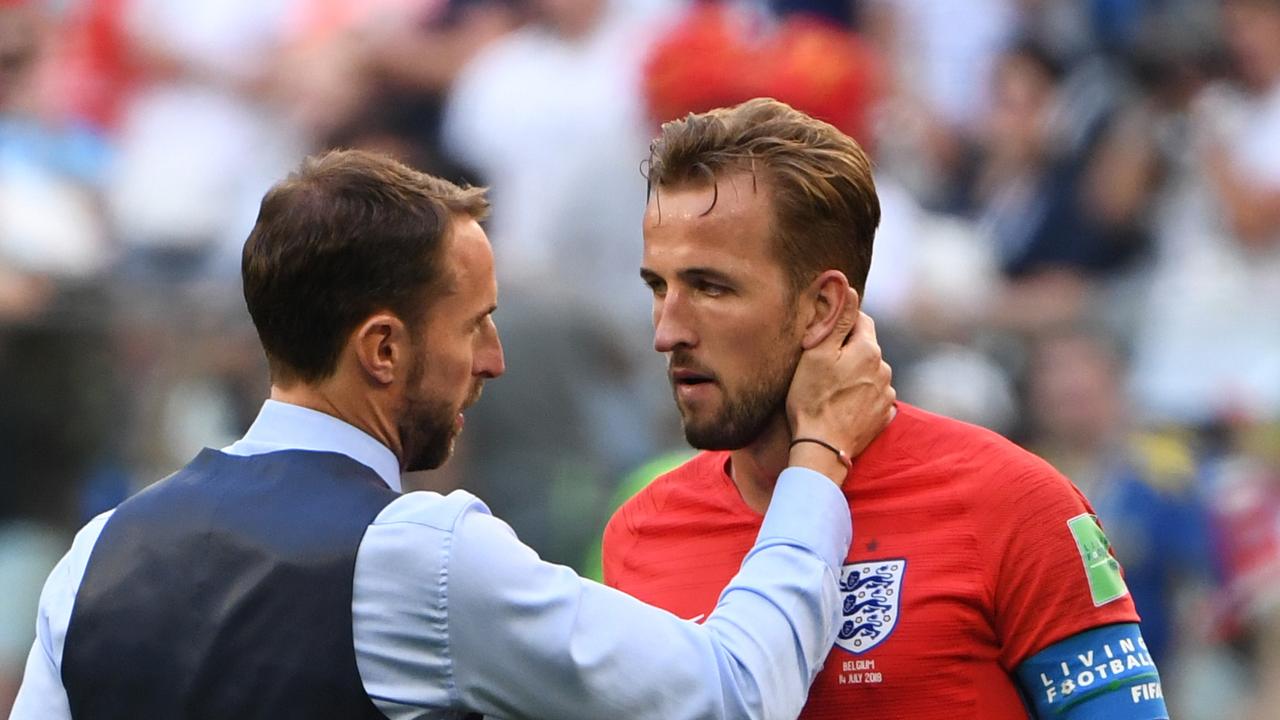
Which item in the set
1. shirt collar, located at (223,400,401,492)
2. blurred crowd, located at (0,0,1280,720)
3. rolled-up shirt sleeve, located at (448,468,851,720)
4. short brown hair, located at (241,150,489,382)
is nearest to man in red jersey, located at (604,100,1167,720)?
rolled-up shirt sleeve, located at (448,468,851,720)

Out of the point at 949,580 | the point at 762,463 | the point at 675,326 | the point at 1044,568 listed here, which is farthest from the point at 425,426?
the point at 1044,568

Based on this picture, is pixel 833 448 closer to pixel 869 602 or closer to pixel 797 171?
pixel 869 602

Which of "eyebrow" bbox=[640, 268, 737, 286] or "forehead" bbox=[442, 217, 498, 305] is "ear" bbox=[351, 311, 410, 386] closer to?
"forehead" bbox=[442, 217, 498, 305]

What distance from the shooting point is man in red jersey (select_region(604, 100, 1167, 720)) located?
270 centimetres

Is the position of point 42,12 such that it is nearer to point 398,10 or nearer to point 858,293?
point 398,10

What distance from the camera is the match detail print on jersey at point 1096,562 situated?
272 cm

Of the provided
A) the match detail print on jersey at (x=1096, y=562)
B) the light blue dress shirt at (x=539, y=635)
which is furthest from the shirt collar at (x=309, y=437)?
the match detail print on jersey at (x=1096, y=562)

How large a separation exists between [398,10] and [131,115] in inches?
47.8

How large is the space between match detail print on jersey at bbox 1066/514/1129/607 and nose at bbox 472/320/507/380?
92 centimetres

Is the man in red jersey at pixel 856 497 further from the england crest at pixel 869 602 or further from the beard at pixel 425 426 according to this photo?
the beard at pixel 425 426

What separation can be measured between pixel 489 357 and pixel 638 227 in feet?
12.5

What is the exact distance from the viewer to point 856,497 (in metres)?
2.90

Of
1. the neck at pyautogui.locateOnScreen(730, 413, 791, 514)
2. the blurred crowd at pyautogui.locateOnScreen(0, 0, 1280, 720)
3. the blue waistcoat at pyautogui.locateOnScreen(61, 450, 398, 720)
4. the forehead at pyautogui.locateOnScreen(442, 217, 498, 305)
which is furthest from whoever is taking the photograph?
the blurred crowd at pyautogui.locateOnScreen(0, 0, 1280, 720)

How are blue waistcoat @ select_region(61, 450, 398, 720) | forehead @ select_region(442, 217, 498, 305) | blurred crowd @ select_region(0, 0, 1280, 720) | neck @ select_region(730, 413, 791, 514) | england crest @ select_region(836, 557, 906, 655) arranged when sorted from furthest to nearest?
blurred crowd @ select_region(0, 0, 1280, 720) → neck @ select_region(730, 413, 791, 514) → forehead @ select_region(442, 217, 498, 305) → england crest @ select_region(836, 557, 906, 655) → blue waistcoat @ select_region(61, 450, 398, 720)
